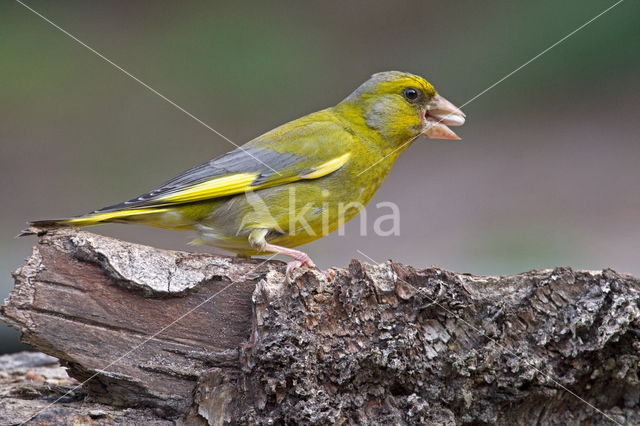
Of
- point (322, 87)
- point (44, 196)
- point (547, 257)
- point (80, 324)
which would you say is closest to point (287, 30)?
point (322, 87)

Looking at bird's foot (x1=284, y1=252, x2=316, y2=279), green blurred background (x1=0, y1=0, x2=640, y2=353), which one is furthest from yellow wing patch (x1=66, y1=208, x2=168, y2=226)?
green blurred background (x1=0, y1=0, x2=640, y2=353)

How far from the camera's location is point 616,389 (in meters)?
2.92

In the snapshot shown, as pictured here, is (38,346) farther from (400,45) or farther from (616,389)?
(400,45)

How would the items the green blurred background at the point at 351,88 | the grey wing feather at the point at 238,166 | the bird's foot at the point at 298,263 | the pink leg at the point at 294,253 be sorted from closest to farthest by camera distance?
the bird's foot at the point at 298,263, the pink leg at the point at 294,253, the grey wing feather at the point at 238,166, the green blurred background at the point at 351,88

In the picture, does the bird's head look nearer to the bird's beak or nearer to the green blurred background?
the bird's beak

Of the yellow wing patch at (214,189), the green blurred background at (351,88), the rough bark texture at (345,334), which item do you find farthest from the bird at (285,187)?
the green blurred background at (351,88)

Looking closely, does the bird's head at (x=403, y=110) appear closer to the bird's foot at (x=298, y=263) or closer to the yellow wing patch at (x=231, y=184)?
the yellow wing patch at (x=231, y=184)

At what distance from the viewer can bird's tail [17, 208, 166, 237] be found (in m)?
2.90

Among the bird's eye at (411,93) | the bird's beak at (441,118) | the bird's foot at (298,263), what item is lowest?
the bird's foot at (298,263)

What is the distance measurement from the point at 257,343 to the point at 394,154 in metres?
1.78

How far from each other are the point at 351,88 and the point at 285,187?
5.15 m

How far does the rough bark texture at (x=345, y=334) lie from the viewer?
2.73 metres

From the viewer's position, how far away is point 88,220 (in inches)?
124

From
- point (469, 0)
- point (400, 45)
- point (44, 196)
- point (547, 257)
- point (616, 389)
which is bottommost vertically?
point (616, 389)
